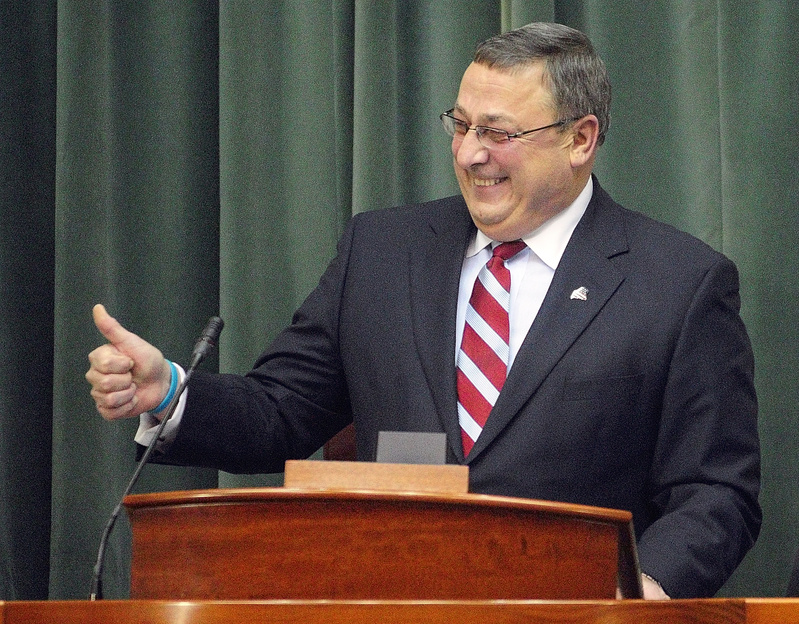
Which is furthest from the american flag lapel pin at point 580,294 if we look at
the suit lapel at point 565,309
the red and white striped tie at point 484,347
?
the red and white striped tie at point 484,347

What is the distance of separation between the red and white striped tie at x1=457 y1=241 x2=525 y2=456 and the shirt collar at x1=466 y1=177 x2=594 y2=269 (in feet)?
0.11

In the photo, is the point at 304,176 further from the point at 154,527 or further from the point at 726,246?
the point at 154,527

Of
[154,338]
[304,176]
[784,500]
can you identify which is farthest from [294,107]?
[784,500]

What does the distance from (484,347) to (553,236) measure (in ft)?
0.89

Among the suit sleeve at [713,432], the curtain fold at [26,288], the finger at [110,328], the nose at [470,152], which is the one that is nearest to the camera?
the finger at [110,328]

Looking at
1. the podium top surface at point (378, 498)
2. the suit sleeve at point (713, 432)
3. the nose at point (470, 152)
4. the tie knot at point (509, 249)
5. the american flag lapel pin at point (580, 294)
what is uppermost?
the nose at point (470, 152)

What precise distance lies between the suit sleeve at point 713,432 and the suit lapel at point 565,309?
0.57 ft

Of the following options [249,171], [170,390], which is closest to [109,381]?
[170,390]

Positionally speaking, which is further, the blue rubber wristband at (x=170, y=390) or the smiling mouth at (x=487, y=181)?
the smiling mouth at (x=487, y=181)

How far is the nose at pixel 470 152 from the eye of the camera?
230cm

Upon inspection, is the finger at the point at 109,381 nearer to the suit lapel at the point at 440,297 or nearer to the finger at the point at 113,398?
the finger at the point at 113,398

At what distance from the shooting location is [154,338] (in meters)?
3.07

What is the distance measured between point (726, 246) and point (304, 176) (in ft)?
3.34

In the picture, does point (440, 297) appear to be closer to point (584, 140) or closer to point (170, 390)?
point (584, 140)
